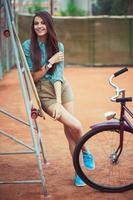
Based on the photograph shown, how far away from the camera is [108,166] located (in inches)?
225

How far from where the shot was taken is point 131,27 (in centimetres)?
1895

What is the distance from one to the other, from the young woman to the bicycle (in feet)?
0.68

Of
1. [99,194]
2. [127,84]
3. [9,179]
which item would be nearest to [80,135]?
[99,194]

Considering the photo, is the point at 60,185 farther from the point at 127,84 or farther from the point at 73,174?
the point at 127,84

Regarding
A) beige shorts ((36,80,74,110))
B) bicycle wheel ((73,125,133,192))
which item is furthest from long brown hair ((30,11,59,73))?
bicycle wheel ((73,125,133,192))

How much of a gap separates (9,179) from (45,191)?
70 centimetres

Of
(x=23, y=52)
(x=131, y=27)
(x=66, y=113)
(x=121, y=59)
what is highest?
(x=23, y=52)

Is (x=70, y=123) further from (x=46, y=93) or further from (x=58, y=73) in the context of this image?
(x=58, y=73)

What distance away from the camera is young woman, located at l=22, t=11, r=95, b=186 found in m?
5.21

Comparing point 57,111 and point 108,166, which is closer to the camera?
point 57,111

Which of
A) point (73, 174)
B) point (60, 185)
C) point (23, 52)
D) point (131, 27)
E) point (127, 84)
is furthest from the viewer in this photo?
point (131, 27)

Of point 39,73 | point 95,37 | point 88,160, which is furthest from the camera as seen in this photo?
point 95,37

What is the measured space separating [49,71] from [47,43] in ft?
0.96

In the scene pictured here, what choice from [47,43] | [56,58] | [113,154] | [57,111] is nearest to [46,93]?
[57,111]
